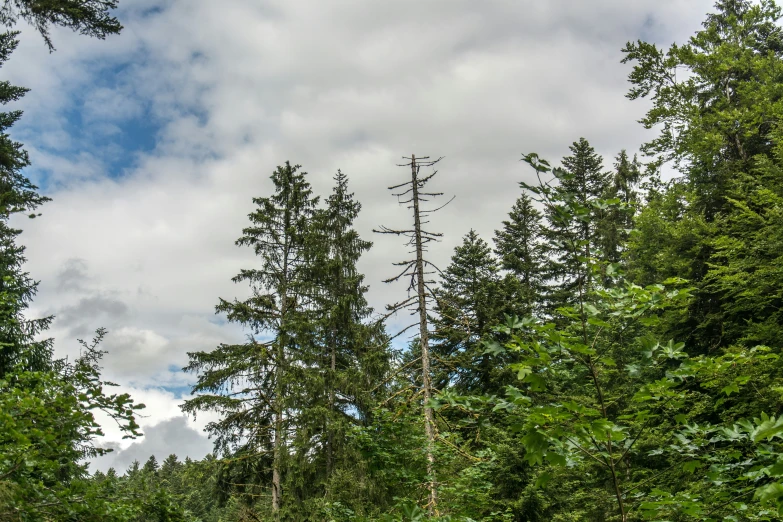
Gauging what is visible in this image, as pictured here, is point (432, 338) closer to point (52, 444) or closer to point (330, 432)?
point (330, 432)

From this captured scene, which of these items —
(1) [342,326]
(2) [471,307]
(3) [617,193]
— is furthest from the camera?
(3) [617,193]

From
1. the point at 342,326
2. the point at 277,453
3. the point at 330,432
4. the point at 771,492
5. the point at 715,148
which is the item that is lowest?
the point at 277,453

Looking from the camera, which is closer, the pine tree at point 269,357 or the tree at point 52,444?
the tree at point 52,444

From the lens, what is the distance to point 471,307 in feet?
64.1

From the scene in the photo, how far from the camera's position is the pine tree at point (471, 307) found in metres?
16.8

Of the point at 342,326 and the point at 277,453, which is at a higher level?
the point at 342,326

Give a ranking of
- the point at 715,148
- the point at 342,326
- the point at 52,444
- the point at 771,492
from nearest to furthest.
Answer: the point at 771,492
the point at 52,444
the point at 715,148
the point at 342,326

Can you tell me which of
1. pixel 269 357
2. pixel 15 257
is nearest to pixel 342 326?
pixel 269 357

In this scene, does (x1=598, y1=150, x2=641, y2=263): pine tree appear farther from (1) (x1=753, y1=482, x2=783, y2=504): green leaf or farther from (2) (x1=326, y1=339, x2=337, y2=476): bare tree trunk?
(1) (x1=753, y1=482, x2=783, y2=504): green leaf

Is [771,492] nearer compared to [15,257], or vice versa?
[771,492]

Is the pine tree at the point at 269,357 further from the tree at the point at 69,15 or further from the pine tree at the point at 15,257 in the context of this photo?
the tree at the point at 69,15

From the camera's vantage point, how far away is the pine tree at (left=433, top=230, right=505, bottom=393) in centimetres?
1680

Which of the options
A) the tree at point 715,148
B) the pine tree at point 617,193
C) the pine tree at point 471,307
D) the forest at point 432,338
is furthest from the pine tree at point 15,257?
the pine tree at point 617,193

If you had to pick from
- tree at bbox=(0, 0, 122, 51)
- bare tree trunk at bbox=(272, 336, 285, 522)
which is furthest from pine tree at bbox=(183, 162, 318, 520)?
tree at bbox=(0, 0, 122, 51)
